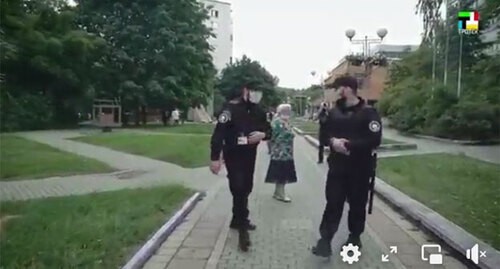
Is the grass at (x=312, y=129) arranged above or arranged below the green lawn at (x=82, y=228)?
above

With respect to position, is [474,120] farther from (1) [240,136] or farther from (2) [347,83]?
(2) [347,83]

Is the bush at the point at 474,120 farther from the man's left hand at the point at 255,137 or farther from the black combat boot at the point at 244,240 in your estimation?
the black combat boot at the point at 244,240

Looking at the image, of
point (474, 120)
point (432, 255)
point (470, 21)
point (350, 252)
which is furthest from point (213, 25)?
point (432, 255)

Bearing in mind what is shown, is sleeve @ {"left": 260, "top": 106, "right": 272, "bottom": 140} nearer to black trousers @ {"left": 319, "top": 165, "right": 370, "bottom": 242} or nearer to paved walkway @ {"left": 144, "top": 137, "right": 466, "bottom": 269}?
black trousers @ {"left": 319, "top": 165, "right": 370, "bottom": 242}

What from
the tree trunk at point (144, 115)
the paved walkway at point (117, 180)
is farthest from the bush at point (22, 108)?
the tree trunk at point (144, 115)

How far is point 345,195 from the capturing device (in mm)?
4738

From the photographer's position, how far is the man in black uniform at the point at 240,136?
5.17 metres

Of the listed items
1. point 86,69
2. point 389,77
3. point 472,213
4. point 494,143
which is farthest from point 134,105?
point 389,77

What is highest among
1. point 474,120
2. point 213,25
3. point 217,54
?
point 213,25

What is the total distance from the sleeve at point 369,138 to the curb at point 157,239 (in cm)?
184

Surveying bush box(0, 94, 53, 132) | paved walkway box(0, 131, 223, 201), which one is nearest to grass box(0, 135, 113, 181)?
paved walkway box(0, 131, 223, 201)

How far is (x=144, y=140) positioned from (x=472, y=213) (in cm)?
1289

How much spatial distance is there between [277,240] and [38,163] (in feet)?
25.2

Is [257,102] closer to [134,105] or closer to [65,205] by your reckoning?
[65,205]
